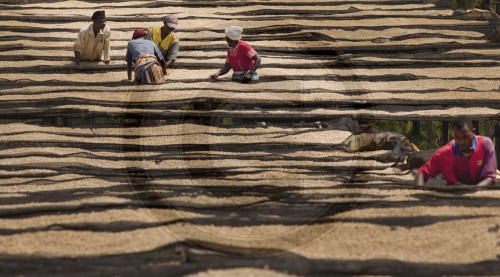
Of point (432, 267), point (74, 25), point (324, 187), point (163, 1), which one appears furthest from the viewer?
point (163, 1)

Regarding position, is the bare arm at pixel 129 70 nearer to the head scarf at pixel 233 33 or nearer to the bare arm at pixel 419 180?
the head scarf at pixel 233 33

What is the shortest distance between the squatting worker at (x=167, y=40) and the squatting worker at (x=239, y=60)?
644 millimetres

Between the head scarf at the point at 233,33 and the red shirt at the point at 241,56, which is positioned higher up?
the head scarf at the point at 233,33

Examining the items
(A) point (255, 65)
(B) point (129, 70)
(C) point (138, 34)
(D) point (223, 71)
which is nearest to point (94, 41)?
(C) point (138, 34)

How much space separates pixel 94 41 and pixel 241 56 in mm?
1571

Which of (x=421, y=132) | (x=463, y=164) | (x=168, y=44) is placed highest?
(x=168, y=44)

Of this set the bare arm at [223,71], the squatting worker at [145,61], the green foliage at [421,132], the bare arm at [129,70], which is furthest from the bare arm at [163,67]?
the green foliage at [421,132]

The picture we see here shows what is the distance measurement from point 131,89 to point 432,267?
440cm

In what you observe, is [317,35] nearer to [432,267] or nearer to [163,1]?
[163,1]

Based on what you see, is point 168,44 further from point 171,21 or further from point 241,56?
point 241,56

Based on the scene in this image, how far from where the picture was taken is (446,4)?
1166cm

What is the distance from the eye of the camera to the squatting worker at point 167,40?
32.6 ft

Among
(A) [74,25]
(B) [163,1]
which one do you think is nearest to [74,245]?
(A) [74,25]

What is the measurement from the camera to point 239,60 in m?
9.45
